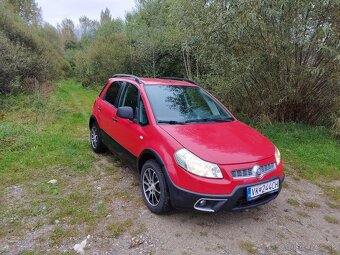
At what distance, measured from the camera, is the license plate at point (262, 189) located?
10.2 feet

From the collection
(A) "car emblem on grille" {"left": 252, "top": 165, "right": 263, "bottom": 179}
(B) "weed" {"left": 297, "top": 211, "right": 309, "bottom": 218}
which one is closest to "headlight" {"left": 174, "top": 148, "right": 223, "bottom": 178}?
(A) "car emblem on grille" {"left": 252, "top": 165, "right": 263, "bottom": 179}

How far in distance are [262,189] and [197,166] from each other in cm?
80

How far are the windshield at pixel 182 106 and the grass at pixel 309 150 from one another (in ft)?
6.49

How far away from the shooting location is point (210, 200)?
3.06 meters

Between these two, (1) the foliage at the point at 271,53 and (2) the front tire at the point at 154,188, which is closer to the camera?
(2) the front tire at the point at 154,188

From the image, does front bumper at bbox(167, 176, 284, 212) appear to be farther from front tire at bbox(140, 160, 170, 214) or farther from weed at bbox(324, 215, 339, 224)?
weed at bbox(324, 215, 339, 224)

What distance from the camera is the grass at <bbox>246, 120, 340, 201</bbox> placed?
5066mm

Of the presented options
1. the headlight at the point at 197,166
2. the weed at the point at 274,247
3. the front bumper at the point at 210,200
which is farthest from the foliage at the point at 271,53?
the weed at the point at 274,247

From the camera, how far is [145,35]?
705 inches

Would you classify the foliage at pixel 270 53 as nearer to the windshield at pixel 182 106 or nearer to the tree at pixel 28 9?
the windshield at pixel 182 106

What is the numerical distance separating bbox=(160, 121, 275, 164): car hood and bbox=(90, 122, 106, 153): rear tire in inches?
96.9

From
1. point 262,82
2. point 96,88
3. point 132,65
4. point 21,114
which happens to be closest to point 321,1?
point 262,82

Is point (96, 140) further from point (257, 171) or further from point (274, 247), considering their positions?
point (274, 247)

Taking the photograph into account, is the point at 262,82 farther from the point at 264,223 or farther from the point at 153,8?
the point at 153,8
